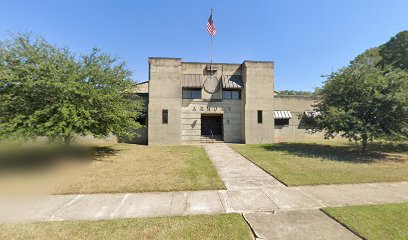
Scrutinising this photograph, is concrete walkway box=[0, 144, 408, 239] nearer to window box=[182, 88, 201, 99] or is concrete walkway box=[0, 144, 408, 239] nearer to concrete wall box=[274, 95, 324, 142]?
window box=[182, 88, 201, 99]

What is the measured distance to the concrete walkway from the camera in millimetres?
4173

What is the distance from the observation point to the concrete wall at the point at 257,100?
64.5 feet

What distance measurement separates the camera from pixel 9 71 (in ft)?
30.4

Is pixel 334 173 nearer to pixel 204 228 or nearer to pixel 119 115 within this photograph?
pixel 204 228

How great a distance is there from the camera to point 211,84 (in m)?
20.6

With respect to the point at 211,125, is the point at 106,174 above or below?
below

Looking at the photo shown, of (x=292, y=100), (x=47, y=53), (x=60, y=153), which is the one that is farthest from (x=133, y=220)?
(x=292, y=100)

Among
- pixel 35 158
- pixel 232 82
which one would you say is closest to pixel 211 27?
pixel 232 82

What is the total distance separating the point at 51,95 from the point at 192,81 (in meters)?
12.4

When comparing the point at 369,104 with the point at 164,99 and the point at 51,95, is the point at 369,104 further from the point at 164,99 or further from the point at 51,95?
the point at 51,95

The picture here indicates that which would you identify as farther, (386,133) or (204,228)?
(386,133)

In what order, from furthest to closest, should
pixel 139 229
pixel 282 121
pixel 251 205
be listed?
pixel 282 121 → pixel 251 205 → pixel 139 229

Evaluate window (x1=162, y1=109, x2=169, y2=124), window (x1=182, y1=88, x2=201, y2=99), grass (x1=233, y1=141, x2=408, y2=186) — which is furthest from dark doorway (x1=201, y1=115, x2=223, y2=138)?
grass (x1=233, y1=141, x2=408, y2=186)

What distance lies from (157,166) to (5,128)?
6848mm
